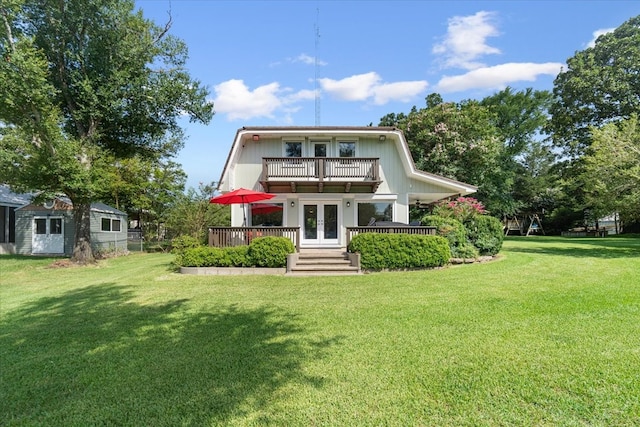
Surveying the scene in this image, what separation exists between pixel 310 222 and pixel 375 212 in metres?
3.04

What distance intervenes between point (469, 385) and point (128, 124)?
1700cm

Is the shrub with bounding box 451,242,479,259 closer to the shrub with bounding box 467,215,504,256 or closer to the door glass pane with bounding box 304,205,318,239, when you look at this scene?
the shrub with bounding box 467,215,504,256

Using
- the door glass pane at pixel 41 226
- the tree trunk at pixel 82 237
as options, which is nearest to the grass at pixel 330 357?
the tree trunk at pixel 82 237

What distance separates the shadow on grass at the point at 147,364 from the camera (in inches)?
117

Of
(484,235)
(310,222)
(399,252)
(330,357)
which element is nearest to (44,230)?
(310,222)

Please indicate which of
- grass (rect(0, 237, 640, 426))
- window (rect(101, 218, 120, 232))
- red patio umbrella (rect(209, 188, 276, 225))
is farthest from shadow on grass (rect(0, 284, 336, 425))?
window (rect(101, 218, 120, 232))

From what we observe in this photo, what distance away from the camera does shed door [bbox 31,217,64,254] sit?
63.0ft

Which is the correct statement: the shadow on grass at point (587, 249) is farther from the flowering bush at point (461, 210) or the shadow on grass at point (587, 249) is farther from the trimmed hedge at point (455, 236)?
the trimmed hedge at point (455, 236)

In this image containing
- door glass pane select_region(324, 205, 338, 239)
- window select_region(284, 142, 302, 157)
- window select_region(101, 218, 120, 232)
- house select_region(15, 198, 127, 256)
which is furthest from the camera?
window select_region(101, 218, 120, 232)

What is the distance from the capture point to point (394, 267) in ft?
35.0

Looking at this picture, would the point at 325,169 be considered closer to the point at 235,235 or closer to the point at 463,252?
the point at 235,235

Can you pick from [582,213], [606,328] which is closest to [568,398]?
[606,328]

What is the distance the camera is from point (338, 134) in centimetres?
1485

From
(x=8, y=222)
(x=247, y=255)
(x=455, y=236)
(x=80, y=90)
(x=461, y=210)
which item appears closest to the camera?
(x=247, y=255)
